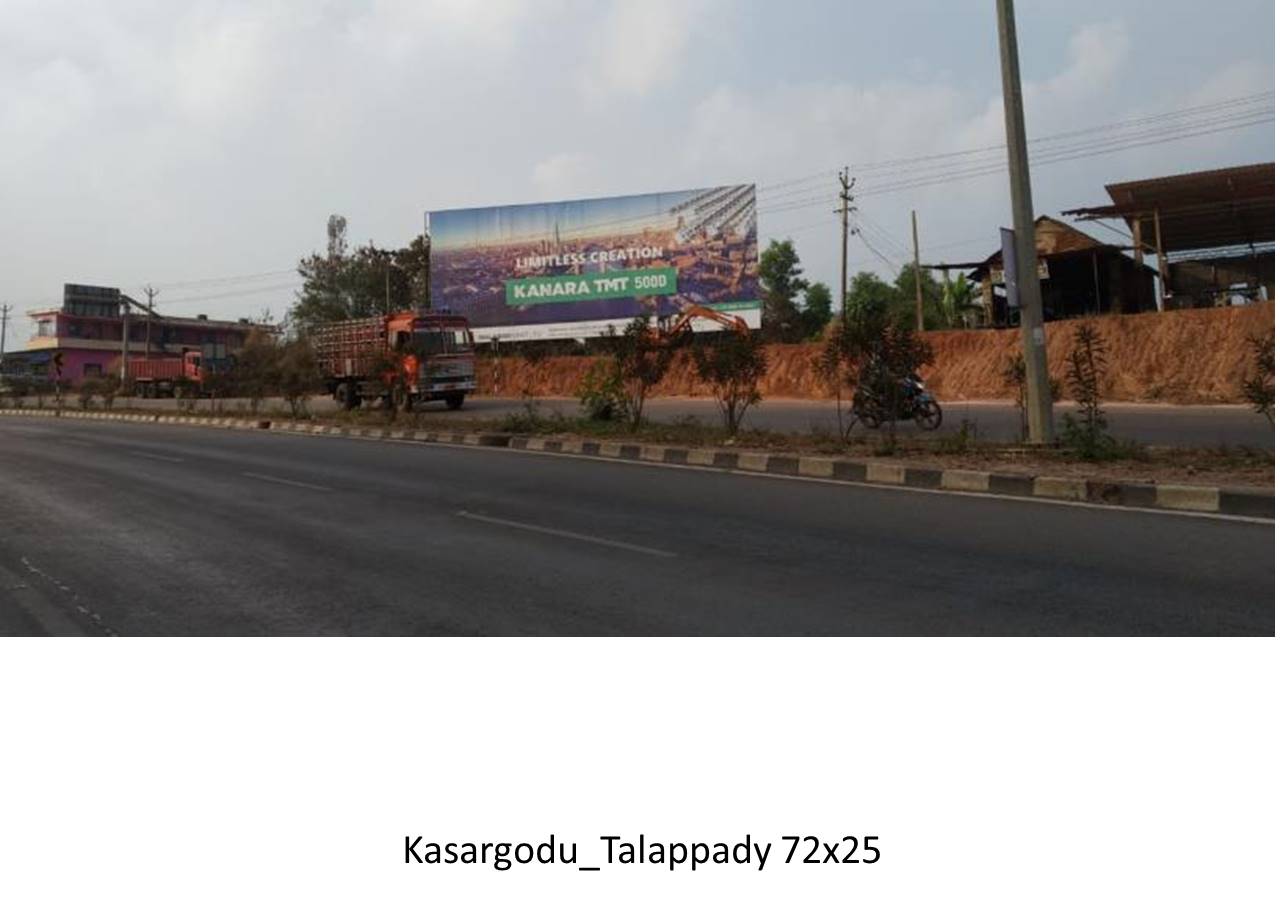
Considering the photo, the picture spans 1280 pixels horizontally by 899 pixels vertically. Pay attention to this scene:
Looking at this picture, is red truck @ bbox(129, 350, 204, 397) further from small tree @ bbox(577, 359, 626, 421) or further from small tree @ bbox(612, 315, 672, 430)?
small tree @ bbox(612, 315, 672, 430)

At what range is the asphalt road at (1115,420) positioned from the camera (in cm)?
1448

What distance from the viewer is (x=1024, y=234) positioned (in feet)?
37.6

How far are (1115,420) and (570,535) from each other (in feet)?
46.8

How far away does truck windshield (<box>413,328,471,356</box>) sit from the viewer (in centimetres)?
2766

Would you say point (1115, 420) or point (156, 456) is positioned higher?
point (1115, 420)

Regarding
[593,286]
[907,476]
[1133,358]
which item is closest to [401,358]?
[593,286]

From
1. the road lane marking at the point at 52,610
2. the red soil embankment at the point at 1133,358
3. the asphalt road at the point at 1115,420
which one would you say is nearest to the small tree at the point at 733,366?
the asphalt road at the point at 1115,420

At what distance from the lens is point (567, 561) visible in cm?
677

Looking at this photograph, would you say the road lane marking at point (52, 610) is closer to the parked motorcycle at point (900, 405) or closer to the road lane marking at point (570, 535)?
the road lane marking at point (570, 535)

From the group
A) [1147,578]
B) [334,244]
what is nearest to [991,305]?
[1147,578]

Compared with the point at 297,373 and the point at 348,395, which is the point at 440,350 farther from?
the point at 348,395

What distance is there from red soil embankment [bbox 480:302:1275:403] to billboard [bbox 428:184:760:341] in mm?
3687

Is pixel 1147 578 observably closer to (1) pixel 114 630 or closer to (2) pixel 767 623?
(2) pixel 767 623

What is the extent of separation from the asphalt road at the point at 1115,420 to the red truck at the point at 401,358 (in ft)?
3.31
